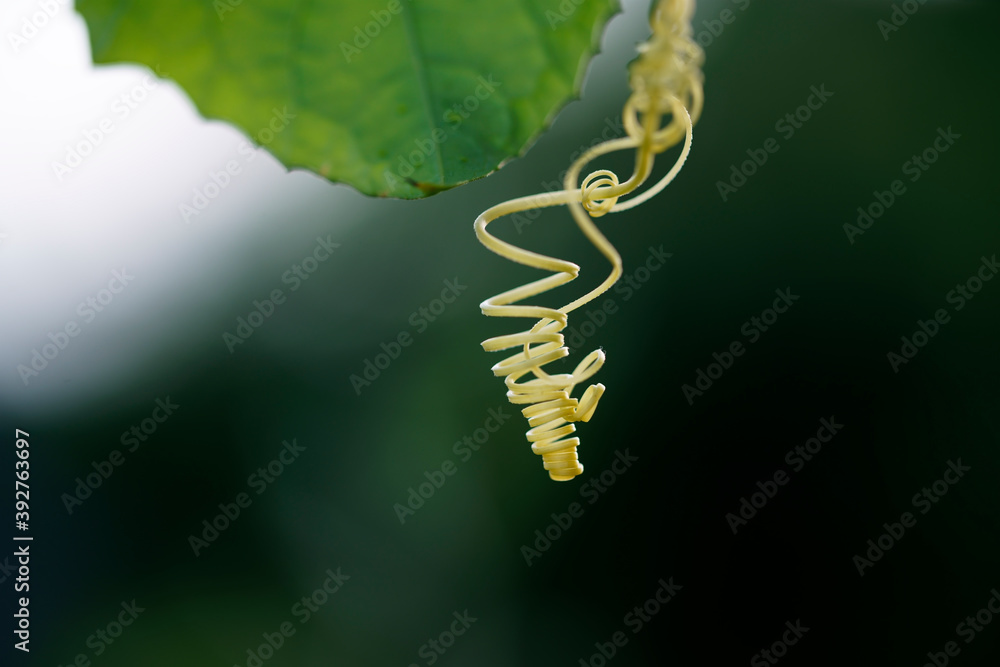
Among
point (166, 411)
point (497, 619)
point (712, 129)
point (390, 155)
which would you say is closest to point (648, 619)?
point (497, 619)

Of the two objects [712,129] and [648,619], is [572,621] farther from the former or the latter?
[712,129]

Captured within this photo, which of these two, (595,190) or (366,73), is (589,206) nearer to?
(595,190)

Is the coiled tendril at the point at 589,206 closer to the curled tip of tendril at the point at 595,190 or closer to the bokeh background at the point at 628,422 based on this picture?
the curled tip of tendril at the point at 595,190

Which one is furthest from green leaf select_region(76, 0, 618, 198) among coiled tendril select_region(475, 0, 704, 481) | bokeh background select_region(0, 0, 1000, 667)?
bokeh background select_region(0, 0, 1000, 667)

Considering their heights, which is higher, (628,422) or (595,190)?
(595,190)

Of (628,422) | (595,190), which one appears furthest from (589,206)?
(628,422)

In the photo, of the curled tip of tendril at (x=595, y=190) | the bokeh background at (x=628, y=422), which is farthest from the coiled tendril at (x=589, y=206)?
the bokeh background at (x=628, y=422)
